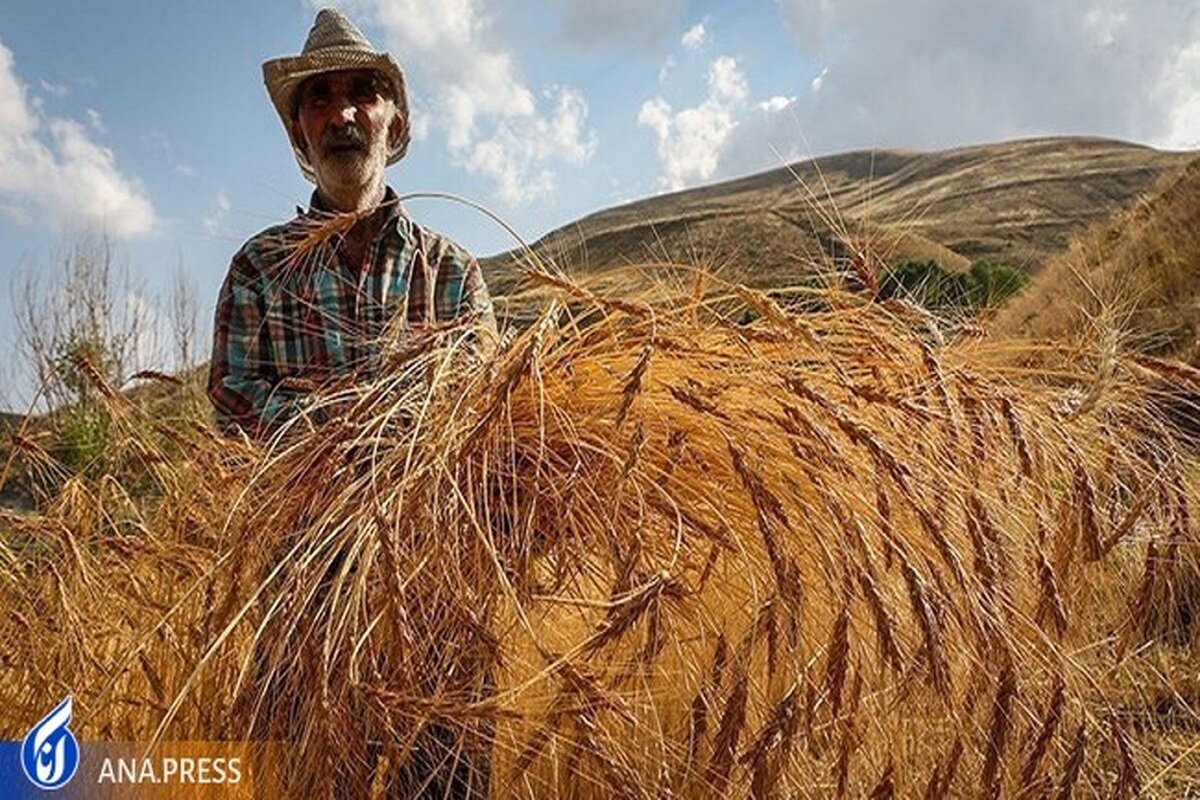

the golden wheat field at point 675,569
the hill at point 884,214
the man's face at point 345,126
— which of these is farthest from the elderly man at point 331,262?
the golden wheat field at point 675,569

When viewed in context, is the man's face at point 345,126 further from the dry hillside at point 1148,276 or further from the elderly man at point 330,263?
the dry hillside at point 1148,276

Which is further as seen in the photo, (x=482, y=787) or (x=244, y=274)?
(x=244, y=274)

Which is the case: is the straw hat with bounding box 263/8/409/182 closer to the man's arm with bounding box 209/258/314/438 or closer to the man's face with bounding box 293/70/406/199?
the man's face with bounding box 293/70/406/199

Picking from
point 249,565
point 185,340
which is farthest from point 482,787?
point 185,340

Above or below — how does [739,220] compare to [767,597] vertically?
above

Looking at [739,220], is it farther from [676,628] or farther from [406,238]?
[676,628]

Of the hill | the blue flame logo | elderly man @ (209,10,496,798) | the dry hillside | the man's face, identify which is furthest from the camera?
the dry hillside

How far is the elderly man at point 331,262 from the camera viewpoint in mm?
1637

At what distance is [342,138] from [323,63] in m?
0.14

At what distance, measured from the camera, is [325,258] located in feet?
5.63

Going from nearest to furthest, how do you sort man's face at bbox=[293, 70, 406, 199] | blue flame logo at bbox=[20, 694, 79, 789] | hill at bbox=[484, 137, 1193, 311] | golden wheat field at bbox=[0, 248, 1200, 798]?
golden wheat field at bbox=[0, 248, 1200, 798] < blue flame logo at bbox=[20, 694, 79, 789] < hill at bbox=[484, 137, 1193, 311] < man's face at bbox=[293, 70, 406, 199]

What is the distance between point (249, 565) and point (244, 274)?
816 mm

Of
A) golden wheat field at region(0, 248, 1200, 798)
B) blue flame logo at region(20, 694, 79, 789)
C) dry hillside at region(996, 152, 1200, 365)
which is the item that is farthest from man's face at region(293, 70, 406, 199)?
dry hillside at region(996, 152, 1200, 365)

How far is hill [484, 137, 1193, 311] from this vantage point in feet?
4.56
